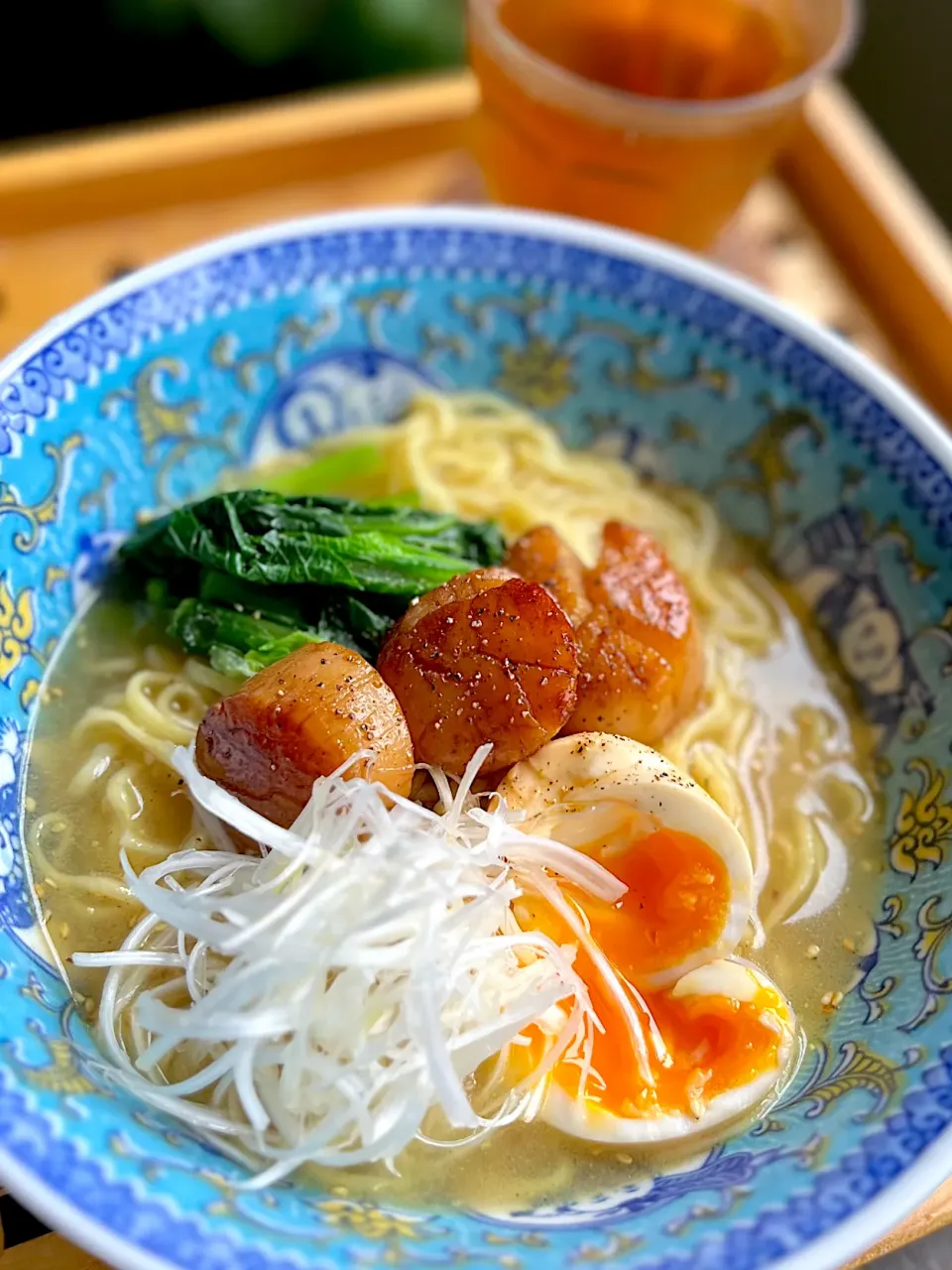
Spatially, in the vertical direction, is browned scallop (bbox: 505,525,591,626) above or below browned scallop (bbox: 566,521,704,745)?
above

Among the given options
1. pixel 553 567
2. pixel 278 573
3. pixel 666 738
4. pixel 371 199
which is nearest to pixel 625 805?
pixel 666 738

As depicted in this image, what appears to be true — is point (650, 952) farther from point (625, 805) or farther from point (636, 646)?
point (636, 646)

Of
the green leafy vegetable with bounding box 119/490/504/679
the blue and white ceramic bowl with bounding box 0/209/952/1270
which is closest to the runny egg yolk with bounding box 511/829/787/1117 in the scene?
the blue and white ceramic bowl with bounding box 0/209/952/1270

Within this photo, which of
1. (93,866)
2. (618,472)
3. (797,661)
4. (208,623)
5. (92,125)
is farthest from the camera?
(92,125)

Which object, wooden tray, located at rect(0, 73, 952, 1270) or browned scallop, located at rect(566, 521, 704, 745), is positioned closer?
browned scallop, located at rect(566, 521, 704, 745)

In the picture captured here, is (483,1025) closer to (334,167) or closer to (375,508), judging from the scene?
(375,508)

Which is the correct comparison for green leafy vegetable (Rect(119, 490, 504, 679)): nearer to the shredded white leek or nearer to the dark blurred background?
the shredded white leek

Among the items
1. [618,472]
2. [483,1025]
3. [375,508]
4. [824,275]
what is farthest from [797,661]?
[824,275]

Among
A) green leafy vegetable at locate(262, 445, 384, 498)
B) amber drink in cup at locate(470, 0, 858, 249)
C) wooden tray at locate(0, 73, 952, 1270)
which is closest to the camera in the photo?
green leafy vegetable at locate(262, 445, 384, 498)
